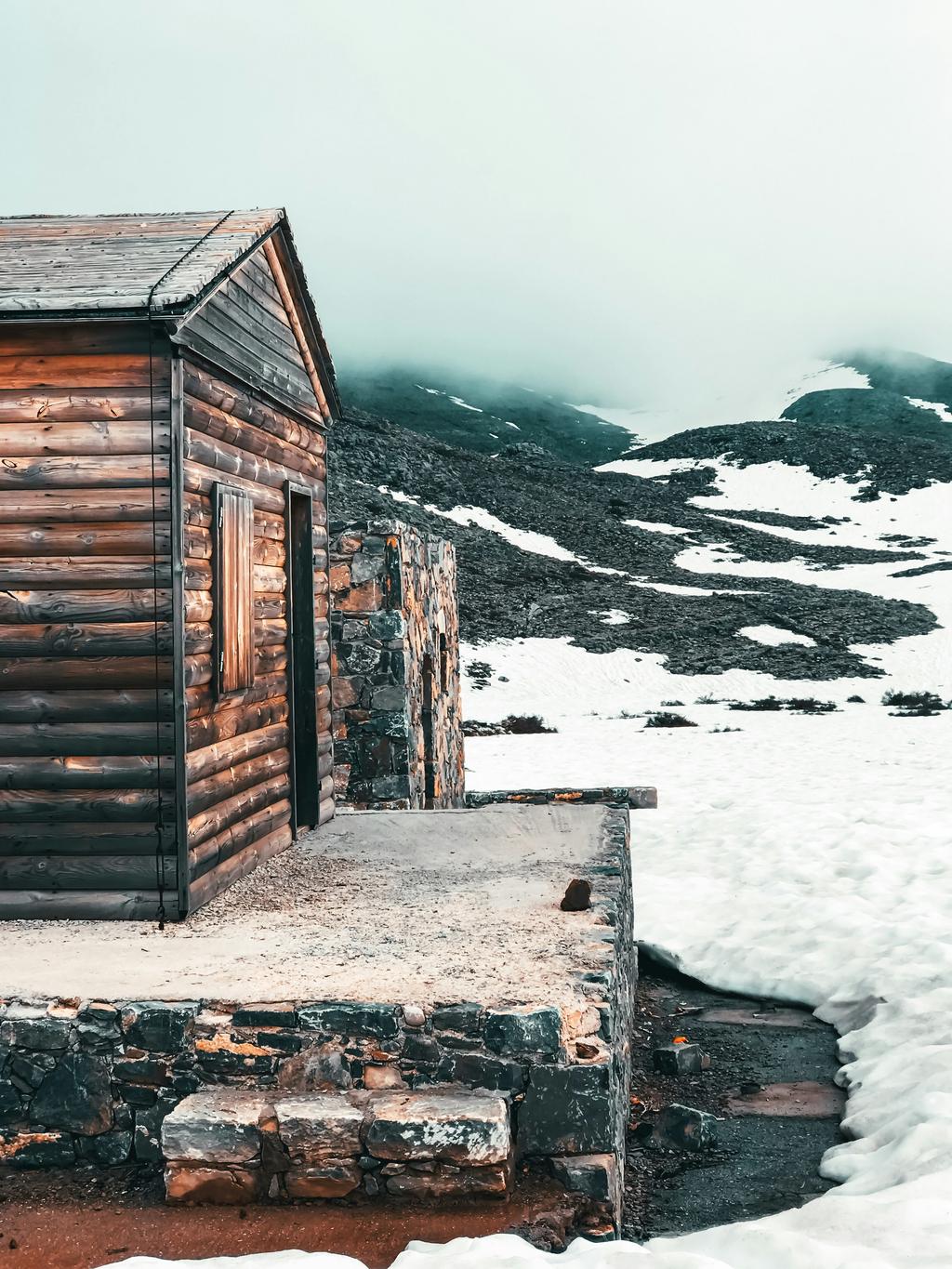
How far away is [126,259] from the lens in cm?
678

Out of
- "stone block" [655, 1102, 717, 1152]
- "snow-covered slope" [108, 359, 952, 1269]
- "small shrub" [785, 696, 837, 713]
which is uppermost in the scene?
"snow-covered slope" [108, 359, 952, 1269]

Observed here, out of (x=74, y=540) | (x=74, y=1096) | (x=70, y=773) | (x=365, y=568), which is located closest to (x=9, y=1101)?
(x=74, y=1096)

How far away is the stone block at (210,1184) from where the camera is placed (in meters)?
4.25

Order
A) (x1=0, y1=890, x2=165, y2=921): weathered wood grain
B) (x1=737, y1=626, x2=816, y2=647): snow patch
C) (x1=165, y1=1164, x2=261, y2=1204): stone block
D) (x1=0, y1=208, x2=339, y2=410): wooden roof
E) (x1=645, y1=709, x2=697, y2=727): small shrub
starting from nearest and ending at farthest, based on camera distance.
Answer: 1. (x1=165, y1=1164, x2=261, y2=1204): stone block
2. (x1=0, y1=208, x2=339, y2=410): wooden roof
3. (x1=0, y1=890, x2=165, y2=921): weathered wood grain
4. (x1=645, y1=709, x2=697, y2=727): small shrub
5. (x1=737, y1=626, x2=816, y2=647): snow patch

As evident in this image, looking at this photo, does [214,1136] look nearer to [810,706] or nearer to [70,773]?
[70,773]

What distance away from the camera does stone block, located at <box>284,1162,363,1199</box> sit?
4.22 meters

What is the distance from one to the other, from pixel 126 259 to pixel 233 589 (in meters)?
2.17

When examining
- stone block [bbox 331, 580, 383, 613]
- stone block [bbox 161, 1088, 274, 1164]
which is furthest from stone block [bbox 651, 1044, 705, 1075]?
stone block [bbox 331, 580, 383, 613]

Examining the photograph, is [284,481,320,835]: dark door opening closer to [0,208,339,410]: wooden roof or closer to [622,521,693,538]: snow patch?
[0,208,339,410]: wooden roof

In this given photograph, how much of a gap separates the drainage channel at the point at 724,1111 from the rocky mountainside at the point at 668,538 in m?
26.7

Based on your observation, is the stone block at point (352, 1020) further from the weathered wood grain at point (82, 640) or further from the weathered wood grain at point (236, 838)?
the weathered wood grain at point (82, 640)

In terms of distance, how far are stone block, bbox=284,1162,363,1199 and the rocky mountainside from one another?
29.3 metres

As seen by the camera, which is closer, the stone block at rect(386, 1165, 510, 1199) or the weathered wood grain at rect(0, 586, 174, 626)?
the stone block at rect(386, 1165, 510, 1199)

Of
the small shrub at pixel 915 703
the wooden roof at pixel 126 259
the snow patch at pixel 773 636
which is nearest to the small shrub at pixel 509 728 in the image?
the small shrub at pixel 915 703
